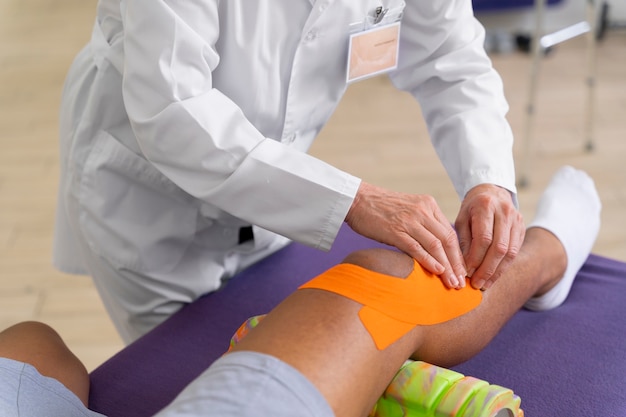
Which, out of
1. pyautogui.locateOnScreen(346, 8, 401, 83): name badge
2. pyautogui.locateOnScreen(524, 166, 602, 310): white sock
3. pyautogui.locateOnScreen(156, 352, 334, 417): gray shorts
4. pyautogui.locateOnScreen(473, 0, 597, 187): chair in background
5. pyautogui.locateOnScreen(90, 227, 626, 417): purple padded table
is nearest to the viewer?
pyautogui.locateOnScreen(156, 352, 334, 417): gray shorts

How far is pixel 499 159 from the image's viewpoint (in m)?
1.56

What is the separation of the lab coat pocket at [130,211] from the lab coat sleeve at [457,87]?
1.81ft

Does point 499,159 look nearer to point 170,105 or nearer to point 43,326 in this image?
point 170,105

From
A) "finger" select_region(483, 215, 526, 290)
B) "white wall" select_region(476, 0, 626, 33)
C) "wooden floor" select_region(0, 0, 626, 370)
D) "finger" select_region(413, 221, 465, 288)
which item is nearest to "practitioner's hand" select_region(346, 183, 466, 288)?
"finger" select_region(413, 221, 465, 288)

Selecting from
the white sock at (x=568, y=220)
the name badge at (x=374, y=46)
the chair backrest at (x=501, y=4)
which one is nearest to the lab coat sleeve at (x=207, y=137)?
the name badge at (x=374, y=46)

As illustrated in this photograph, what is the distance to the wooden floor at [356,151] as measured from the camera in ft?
8.84

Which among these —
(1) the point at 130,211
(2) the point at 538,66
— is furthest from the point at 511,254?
(2) the point at 538,66

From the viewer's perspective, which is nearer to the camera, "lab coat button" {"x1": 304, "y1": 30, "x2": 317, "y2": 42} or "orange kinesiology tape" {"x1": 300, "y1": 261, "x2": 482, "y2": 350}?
"orange kinesiology tape" {"x1": 300, "y1": 261, "x2": 482, "y2": 350}

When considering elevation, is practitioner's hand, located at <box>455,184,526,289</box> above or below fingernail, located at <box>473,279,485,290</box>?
above

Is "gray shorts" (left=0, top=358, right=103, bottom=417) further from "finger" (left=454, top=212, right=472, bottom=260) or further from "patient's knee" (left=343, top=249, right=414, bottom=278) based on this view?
"finger" (left=454, top=212, right=472, bottom=260)

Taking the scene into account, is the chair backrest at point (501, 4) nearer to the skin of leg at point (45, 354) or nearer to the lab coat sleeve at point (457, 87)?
the lab coat sleeve at point (457, 87)

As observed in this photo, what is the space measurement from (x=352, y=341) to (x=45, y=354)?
23.4 inches

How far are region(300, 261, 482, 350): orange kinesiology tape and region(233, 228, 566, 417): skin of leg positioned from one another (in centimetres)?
1

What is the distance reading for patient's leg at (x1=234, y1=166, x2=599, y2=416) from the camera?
1.05 metres
